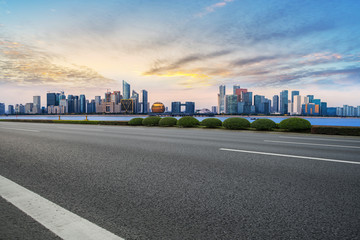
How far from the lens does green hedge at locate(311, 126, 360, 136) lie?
47.2 feet

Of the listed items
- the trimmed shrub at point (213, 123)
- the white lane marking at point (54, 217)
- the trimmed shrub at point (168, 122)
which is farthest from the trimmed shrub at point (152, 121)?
the white lane marking at point (54, 217)

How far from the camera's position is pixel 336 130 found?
1499cm

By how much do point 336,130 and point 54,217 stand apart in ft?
58.1

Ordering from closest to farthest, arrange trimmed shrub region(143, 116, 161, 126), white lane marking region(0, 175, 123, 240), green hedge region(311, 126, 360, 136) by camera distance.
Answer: white lane marking region(0, 175, 123, 240)
green hedge region(311, 126, 360, 136)
trimmed shrub region(143, 116, 161, 126)

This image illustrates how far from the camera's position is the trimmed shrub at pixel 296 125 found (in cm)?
1639

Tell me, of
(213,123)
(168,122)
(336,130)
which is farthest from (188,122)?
(336,130)

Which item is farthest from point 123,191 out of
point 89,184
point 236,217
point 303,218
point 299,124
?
point 299,124

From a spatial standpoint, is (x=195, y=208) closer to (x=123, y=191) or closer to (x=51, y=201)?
(x=123, y=191)

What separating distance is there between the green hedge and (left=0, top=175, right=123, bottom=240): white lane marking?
17.1 meters

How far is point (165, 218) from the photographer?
100 inches

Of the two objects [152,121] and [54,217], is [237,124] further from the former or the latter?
[54,217]

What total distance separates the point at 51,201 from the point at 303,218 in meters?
3.38

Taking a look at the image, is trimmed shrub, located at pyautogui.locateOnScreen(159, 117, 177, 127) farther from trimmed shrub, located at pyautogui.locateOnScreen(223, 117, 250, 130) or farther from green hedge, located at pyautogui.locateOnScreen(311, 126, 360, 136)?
green hedge, located at pyautogui.locateOnScreen(311, 126, 360, 136)

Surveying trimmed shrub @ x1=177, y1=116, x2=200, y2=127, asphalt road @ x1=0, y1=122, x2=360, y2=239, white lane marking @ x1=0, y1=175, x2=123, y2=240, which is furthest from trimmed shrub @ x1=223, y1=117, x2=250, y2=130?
white lane marking @ x1=0, y1=175, x2=123, y2=240
